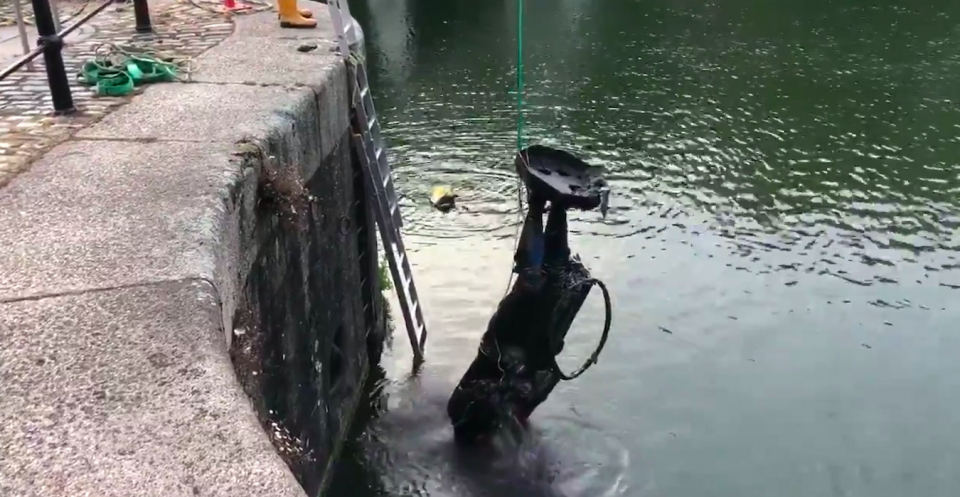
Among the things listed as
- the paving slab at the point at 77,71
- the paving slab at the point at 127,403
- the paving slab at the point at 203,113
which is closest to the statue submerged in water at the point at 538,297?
the paving slab at the point at 203,113

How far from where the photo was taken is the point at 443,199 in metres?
14.8

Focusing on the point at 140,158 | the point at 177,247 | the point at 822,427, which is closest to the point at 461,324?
the point at 822,427

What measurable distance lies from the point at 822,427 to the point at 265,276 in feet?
21.7

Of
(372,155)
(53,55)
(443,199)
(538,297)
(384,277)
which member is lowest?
(443,199)

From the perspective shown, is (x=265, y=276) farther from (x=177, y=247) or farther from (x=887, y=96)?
(x=887, y=96)

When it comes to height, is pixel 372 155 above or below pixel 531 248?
above

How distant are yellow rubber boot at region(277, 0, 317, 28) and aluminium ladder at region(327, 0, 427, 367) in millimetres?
702

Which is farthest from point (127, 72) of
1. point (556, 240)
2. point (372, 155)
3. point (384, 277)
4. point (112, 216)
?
point (384, 277)

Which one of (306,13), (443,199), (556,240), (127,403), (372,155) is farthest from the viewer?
(443,199)

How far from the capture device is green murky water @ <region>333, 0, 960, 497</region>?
928 centimetres

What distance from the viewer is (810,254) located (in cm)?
1338

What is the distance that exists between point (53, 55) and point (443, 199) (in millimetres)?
8720

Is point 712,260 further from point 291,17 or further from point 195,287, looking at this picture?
point 195,287

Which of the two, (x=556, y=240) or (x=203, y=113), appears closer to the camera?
(x=203, y=113)
